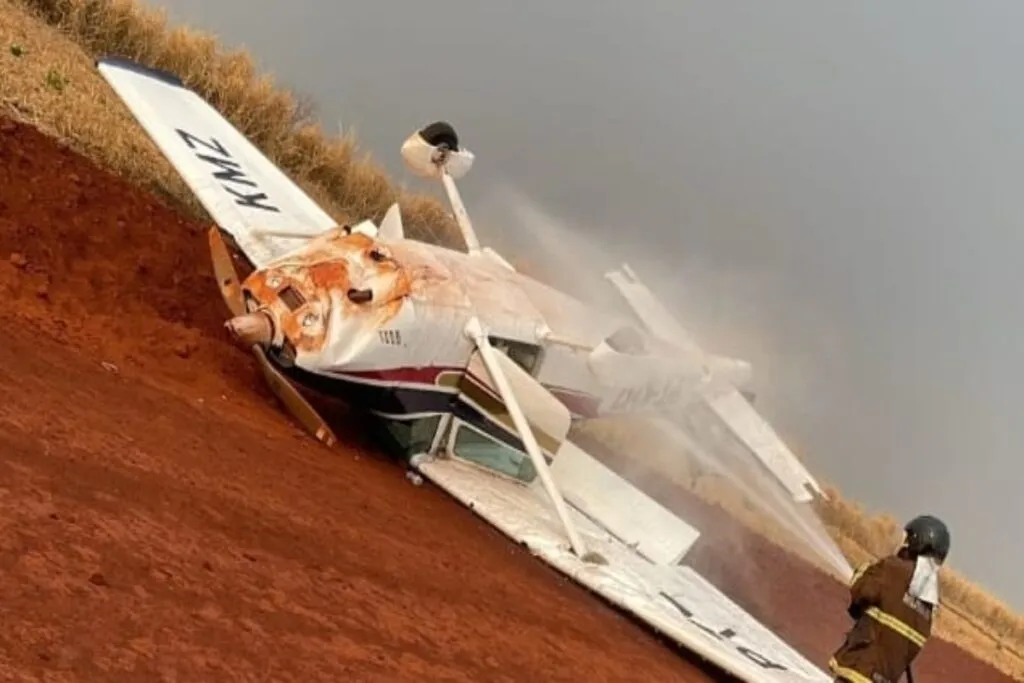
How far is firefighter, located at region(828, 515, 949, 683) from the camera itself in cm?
873

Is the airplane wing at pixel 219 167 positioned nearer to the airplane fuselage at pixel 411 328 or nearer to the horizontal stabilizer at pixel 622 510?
the airplane fuselage at pixel 411 328

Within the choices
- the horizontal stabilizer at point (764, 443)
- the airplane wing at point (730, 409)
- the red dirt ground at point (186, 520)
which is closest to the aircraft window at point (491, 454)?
the red dirt ground at point (186, 520)

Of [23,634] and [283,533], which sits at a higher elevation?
[283,533]

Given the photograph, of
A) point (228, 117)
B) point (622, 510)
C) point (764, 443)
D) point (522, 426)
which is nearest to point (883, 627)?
point (522, 426)

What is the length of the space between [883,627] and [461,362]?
12.7 ft

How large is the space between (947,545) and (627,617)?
2400mm

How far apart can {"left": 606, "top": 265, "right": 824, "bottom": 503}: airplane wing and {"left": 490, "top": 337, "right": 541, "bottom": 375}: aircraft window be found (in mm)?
3516

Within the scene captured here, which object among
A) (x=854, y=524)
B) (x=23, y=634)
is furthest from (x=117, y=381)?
(x=854, y=524)

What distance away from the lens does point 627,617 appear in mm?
9531

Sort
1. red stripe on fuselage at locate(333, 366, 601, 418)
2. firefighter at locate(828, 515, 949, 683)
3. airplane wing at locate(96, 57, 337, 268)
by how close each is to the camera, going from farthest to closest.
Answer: airplane wing at locate(96, 57, 337, 268) → red stripe on fuselage at locate(333, 366, 601, 418) → firefighter at locate(828, 515, 949, 683)

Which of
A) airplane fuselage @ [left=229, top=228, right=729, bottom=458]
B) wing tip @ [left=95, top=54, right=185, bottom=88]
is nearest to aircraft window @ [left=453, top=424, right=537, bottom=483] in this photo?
airplane fuselage @ [left=229, top=228, right=729, bottom=458]

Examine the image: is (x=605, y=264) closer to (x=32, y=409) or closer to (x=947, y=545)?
(x=947, y=545)

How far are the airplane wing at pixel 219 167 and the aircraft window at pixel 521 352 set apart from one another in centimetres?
205

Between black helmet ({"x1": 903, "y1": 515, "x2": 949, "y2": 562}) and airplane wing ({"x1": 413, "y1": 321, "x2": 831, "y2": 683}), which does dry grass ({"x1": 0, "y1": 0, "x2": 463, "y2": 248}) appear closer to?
airplane wing ({"x1": 413, "y1": 321, "x2": 831, "y2": 683})
